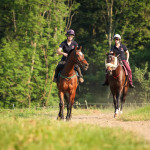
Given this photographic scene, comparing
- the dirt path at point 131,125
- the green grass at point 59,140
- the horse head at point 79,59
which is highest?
the horse head at point 79,59

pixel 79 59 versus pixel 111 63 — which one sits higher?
pixel 111 63

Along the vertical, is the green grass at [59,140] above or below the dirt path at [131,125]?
above

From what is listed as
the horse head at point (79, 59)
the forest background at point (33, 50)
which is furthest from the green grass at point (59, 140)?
the forest background at point (33, 50)

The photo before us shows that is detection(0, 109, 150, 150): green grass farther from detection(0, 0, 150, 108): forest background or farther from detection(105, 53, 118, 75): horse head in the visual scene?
detection(0, 0, 150, 108): forest background

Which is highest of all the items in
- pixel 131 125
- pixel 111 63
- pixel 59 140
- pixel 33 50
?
pixel 33 50

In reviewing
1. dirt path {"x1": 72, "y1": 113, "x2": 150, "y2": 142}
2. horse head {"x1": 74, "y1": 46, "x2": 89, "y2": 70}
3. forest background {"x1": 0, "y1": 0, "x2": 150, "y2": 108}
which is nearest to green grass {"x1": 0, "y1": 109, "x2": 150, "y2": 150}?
dirt path {"x1": 72, "y1": 113, "x2": 150, "y2": 142}

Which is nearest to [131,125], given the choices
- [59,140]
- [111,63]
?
[111,63]

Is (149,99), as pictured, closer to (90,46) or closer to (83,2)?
(90,46)

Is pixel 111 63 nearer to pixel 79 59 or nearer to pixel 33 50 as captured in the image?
pixel 79 59

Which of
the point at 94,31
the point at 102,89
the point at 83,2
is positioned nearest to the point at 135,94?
the point at 102,89

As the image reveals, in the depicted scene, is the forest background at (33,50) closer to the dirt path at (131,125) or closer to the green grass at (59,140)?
the dirt path at (131,125)

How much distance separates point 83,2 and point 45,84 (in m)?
15.7

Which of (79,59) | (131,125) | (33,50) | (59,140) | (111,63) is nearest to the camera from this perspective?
(59,140)

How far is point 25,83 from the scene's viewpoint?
25.3m
